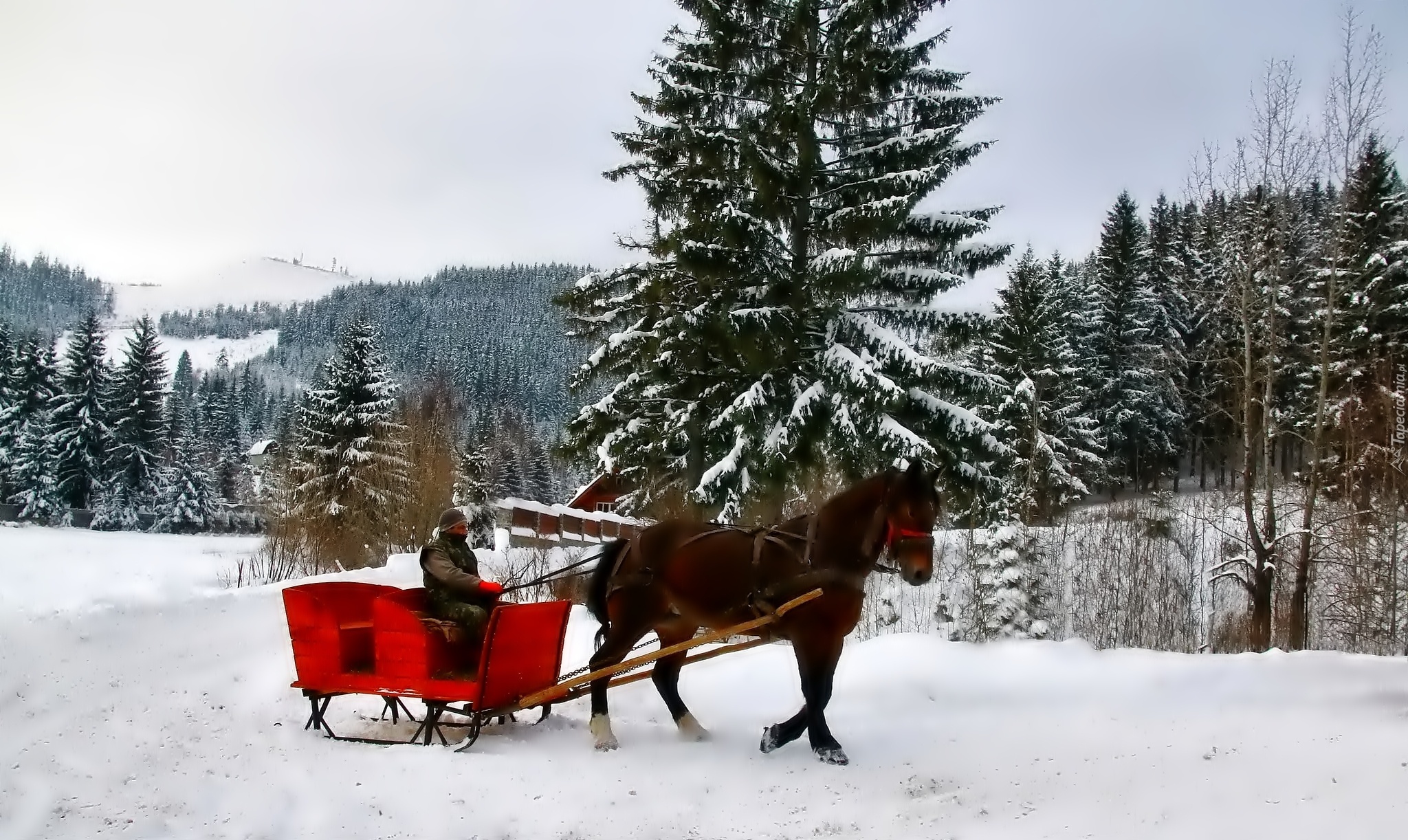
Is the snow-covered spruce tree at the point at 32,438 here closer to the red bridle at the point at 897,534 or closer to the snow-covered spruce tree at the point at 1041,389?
the snow-covered spruce tree at the point at 1041,389

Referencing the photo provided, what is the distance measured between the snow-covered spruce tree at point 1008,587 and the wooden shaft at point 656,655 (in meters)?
8.20

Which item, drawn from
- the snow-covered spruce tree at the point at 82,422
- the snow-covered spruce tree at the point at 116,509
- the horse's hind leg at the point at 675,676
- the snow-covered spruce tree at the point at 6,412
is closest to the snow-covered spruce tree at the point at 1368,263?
the horse's hind leg at the point at 675,676

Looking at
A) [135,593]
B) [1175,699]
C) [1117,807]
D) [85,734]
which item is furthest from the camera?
[135,593]

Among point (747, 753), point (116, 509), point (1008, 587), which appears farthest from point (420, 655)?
point (116, 509)

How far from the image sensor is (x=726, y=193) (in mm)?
17047

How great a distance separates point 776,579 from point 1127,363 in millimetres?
41229

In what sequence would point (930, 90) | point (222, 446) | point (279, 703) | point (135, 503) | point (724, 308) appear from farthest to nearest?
point (222, 446) < point (135, 503) < point (930, 90) < point (724, 308) < point (279, 703)

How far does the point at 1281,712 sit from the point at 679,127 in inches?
542

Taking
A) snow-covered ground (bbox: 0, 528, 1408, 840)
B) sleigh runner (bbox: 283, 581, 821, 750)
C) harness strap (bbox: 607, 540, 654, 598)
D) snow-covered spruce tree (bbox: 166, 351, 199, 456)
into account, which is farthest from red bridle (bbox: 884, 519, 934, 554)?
snow-covered spruce tree (bbox: 166, 351, 199, 456)

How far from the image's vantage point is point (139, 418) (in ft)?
173

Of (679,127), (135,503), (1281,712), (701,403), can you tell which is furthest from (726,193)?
(135,503)

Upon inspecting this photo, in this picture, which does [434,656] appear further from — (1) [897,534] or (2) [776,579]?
(1) [897,534]

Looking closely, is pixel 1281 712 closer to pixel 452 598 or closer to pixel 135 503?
pixel 452 598

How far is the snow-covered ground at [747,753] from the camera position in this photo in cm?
519
